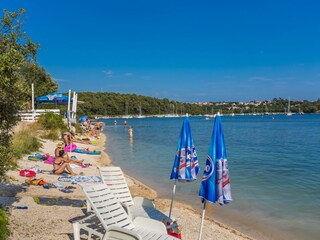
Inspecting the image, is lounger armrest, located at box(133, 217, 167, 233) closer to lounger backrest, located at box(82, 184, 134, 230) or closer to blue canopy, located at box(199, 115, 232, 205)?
lounger backrest, located at box(82, 184, 134, 230)

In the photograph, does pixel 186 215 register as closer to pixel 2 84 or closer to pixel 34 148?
pixel 2 84

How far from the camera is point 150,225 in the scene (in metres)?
5.12

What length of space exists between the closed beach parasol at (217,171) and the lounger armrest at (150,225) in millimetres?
874

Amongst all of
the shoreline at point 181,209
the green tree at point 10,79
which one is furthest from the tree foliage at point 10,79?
Result: the shoreline at point 181,209

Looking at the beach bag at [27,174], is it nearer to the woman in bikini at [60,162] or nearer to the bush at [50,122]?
the woman in bikini at [60,162]

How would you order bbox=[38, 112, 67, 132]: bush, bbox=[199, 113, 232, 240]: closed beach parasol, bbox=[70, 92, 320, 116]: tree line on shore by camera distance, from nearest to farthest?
bbox=[199, 113, 232, 240]: closed beach parasol
bbox=[38, 112, 67, 132]: bush
bbox=[70, 92, 320, 116]: tree line on shore

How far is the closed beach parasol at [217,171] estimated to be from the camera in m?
4.41

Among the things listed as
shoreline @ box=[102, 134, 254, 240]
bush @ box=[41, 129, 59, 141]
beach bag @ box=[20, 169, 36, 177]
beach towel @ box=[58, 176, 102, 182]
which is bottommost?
shoreline @ box=[102, 134, 254, 240]

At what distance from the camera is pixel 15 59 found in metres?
4.50

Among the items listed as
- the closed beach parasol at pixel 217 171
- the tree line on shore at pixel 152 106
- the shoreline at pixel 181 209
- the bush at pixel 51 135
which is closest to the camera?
the closed beach parasol at pixel 217 171

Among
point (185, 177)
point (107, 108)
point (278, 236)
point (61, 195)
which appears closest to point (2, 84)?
point (185, 177)

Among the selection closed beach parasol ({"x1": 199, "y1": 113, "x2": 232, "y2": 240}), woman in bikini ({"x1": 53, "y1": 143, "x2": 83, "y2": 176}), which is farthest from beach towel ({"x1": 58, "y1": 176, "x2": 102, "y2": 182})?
closed beach parasol ({"x1": 199, "y1": 113, "x2": 232, "y2": 240})

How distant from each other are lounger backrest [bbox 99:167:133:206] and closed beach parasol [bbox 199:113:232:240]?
8.08ft

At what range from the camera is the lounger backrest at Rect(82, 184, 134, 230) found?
492cm
